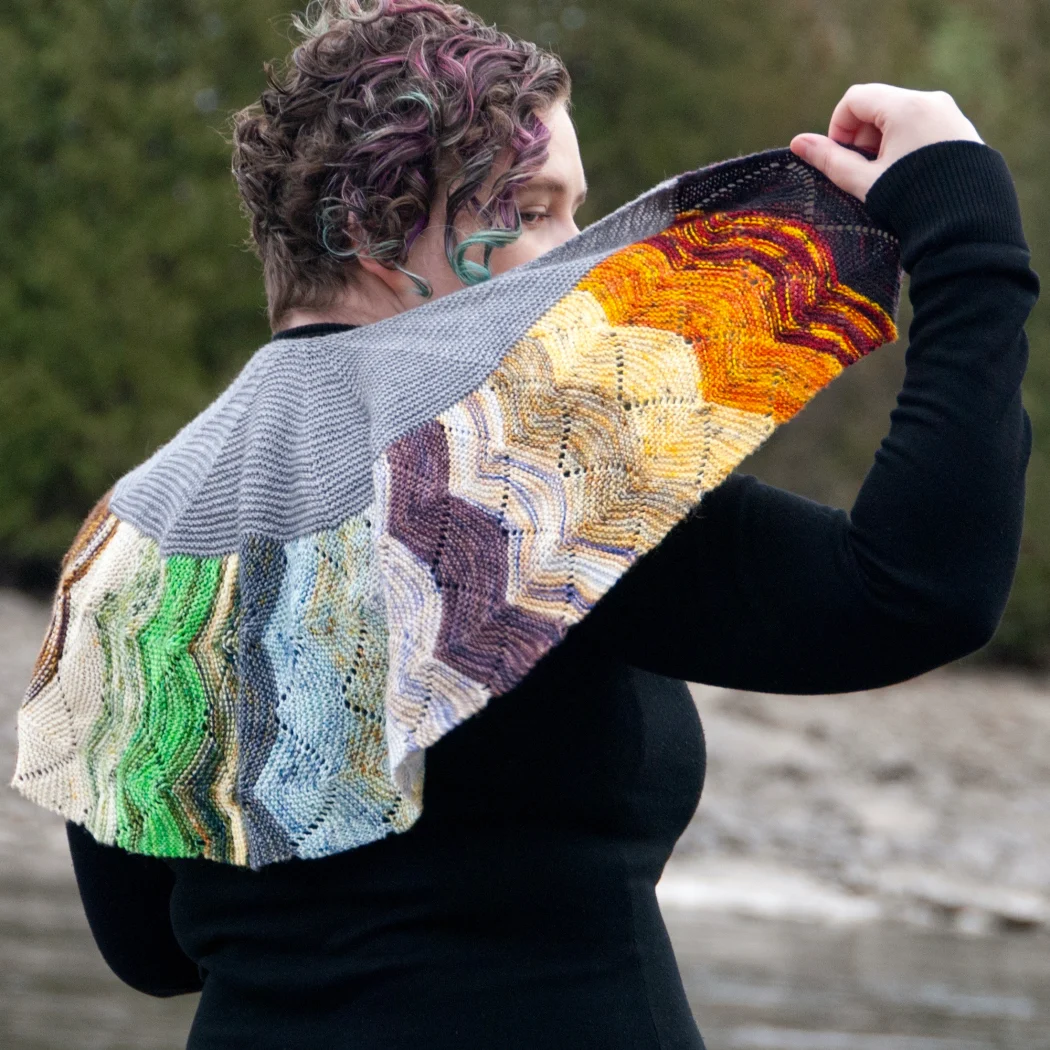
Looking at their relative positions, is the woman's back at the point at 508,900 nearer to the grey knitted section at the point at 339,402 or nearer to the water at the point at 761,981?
the grey knitted section at the point at 339,402

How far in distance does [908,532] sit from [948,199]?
10.6 inches

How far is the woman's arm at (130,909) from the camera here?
5.70ft

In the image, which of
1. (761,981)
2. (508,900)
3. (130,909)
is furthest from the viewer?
(761,981)

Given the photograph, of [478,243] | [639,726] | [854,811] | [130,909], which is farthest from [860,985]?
[478,243]

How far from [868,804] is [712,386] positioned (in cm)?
1233

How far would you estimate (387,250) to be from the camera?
58.5 inches

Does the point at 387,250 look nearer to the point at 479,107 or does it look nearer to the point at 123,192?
the point at 479,107

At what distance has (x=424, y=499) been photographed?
4.35 feet

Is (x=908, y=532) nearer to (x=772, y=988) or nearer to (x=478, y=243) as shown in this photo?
(x=478, y=243)

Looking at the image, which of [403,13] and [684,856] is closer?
[403,13]

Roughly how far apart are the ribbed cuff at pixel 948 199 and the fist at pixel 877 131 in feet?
0.05

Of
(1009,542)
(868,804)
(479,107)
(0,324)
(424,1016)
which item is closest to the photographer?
(1009,542)

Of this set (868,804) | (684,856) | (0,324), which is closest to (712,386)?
(684,856)

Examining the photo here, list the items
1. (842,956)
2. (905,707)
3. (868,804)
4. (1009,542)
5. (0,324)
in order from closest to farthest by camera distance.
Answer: (1009,542)
(842,956)
(868,804)
(0,324)
(905,707)
